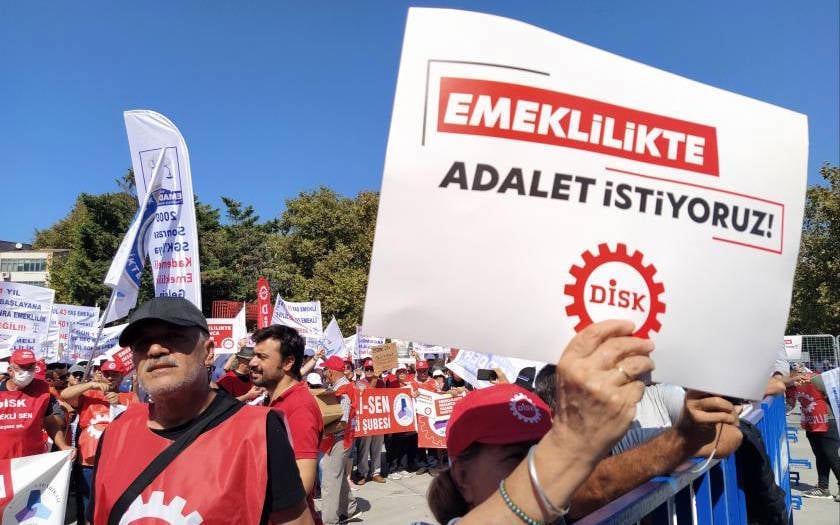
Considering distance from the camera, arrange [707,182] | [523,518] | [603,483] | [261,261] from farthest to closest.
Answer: [261,261]
[603,483]
[707,182]
[523,518]

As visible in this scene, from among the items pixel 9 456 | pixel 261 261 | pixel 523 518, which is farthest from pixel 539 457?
pixel 261 261

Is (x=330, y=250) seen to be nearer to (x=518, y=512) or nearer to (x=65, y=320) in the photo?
(x=65, y=320)

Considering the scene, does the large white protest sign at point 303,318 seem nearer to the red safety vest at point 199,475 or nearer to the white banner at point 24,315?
the white banner at point 24,315

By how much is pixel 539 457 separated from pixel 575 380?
16cm

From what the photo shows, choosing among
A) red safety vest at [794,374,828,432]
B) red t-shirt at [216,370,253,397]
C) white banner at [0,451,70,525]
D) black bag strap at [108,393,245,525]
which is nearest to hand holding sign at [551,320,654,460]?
black bag strap at [108,393,245,525]

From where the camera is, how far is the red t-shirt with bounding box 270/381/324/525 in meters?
3.44

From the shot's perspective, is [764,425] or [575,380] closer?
[575,380]

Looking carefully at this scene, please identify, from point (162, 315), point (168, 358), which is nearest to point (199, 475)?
point (168, 358)

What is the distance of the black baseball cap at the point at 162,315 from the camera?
7.68 ft

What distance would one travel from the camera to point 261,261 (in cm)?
4828

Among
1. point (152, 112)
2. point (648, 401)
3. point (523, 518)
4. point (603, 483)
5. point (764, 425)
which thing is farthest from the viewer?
point (152, 112)

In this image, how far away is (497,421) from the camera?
1557 mm

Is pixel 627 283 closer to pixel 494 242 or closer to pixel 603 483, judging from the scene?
pixel 494 242

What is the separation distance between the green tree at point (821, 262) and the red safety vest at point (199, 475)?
23.7 m
